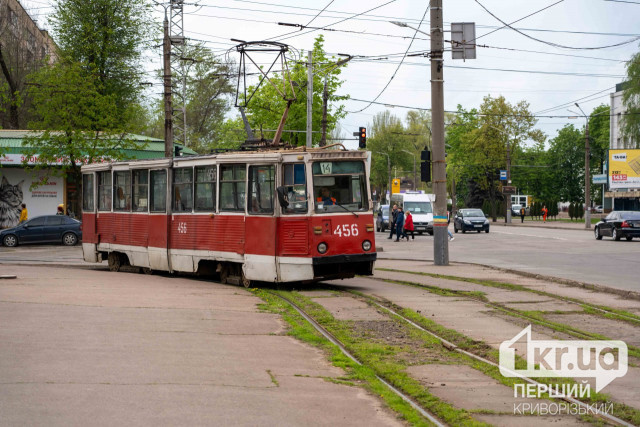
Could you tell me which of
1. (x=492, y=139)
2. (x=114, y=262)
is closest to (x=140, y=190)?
(x=114, y=262)

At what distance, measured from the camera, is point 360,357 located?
980 centimetres

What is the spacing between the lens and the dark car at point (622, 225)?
41281 mm

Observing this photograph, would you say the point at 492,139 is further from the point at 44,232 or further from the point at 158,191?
the point at 158,191

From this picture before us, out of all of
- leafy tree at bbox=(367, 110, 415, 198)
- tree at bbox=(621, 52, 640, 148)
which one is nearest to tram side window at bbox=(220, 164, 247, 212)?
tree at bbox=(621, 52, 640, 148)

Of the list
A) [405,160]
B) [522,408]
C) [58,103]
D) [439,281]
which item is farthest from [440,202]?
[405,160]

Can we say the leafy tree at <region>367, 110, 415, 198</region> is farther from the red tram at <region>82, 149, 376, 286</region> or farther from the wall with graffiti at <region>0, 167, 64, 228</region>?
the red tram at <region>82, 149, 376, 286</region>

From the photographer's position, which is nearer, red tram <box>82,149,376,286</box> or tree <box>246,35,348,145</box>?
red tram <box>82,149,376,286</box>

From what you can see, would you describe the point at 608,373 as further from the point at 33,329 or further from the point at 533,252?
the point at 533,252

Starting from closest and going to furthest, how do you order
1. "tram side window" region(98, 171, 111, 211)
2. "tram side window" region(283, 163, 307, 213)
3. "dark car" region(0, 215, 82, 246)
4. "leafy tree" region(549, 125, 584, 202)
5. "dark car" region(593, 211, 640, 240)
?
1. "tram side window" region(283, 163, 307, 213)
2. "tram side window" region(98, 171, 111, 211)
3. "dark car" region(0, 215, 82, 246)
4. "dark car" region(593, 211, 640, 240)
5. "leafy tree" region(549, 125, 584, 202)

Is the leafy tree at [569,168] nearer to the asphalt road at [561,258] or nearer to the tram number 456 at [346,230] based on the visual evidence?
the asphalt road at [561,258]

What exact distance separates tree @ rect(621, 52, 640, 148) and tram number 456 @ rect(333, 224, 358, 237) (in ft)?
209

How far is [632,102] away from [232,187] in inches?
2653

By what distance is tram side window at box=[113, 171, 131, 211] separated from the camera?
23141 mm

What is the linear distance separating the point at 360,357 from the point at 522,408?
2.92 m
